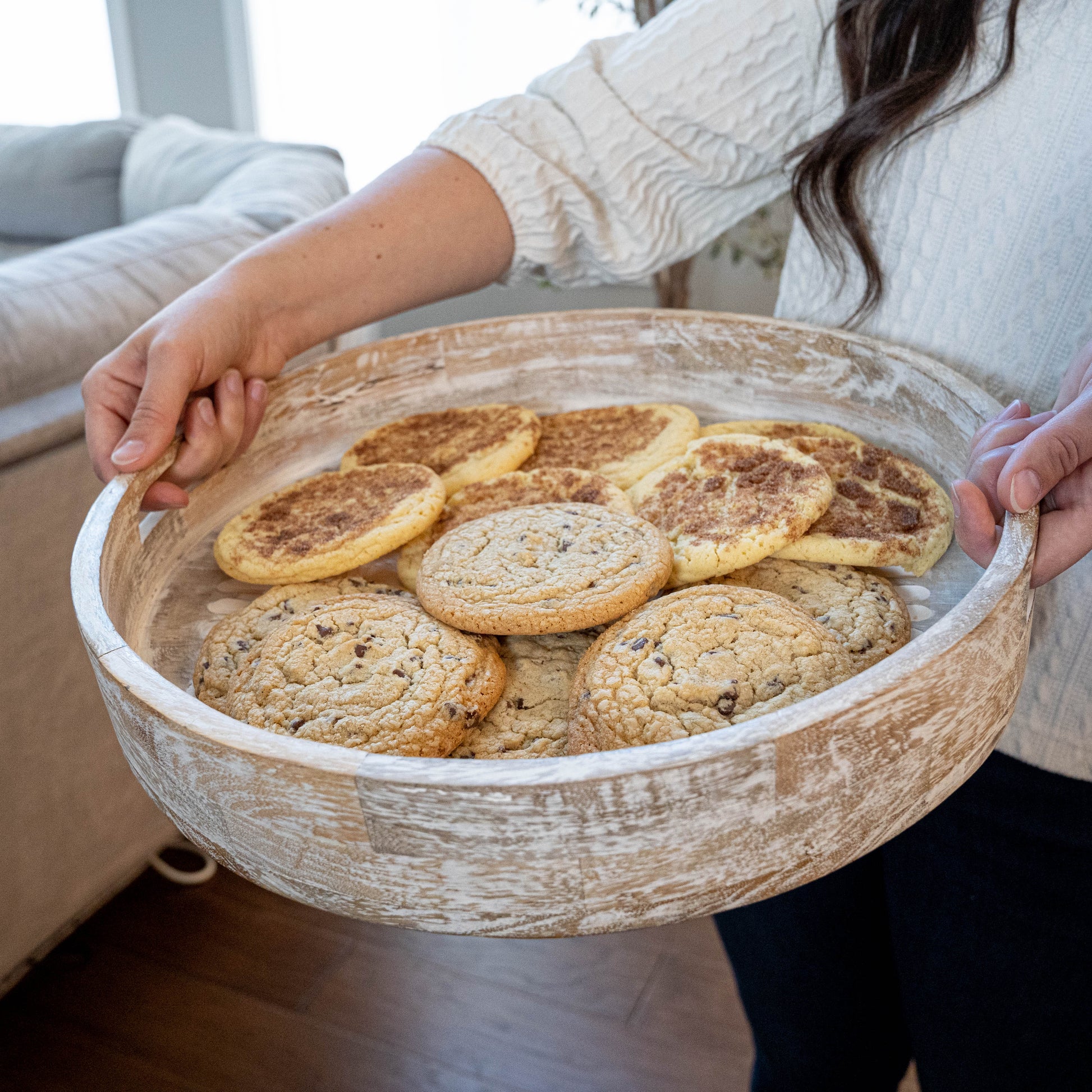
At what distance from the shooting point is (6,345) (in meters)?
1.39

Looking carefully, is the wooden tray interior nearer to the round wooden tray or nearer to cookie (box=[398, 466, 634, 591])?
cookie (box=[398, 466, 634, 591])

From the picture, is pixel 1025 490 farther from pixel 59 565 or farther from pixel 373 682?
pixel 59 565

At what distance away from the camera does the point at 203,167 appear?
2.51 metres

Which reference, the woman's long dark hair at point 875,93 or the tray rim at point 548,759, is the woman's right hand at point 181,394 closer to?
the tray rim at point 548,759

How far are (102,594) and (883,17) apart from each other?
0.76 metres

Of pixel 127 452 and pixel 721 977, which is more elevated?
pixel 127 452

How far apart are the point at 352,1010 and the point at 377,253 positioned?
4.13 ft

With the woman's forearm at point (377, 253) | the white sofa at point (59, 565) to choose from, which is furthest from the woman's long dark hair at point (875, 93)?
the white sofa at point (59, 565)

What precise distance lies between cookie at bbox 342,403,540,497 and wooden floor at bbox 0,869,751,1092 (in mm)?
1058

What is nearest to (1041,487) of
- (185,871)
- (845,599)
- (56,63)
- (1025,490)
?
(1025,490)

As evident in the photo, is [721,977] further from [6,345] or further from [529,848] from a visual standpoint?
[6,345]

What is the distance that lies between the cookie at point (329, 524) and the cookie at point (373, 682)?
0.26 feet

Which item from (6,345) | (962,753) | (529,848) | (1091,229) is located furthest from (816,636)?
(6,345)

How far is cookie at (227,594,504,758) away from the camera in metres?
0.57
